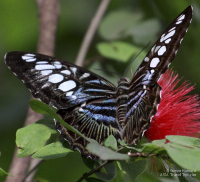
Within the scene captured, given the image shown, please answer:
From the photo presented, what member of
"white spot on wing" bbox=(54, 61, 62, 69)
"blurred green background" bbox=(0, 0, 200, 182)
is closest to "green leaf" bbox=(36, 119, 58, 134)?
"white spot on wing" bbox=(54, 61, 62, 69)

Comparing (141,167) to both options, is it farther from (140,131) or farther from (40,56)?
(40,56)

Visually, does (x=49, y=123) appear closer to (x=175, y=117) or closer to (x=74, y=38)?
(x=175, y=117)

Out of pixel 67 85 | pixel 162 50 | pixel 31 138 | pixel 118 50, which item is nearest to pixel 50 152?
pixel 31 138

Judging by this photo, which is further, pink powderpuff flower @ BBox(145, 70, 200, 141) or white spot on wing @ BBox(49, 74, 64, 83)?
white spot on wing @ BBox(49, 74, 64, 83)

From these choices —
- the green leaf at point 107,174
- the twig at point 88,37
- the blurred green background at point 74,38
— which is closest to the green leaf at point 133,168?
the green leaf at point 107,174

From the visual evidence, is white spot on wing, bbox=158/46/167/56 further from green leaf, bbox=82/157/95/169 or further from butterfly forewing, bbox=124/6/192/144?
green leaf, bbox=82/157/95/169

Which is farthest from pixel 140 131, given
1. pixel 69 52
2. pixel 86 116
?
pixel 69 52
